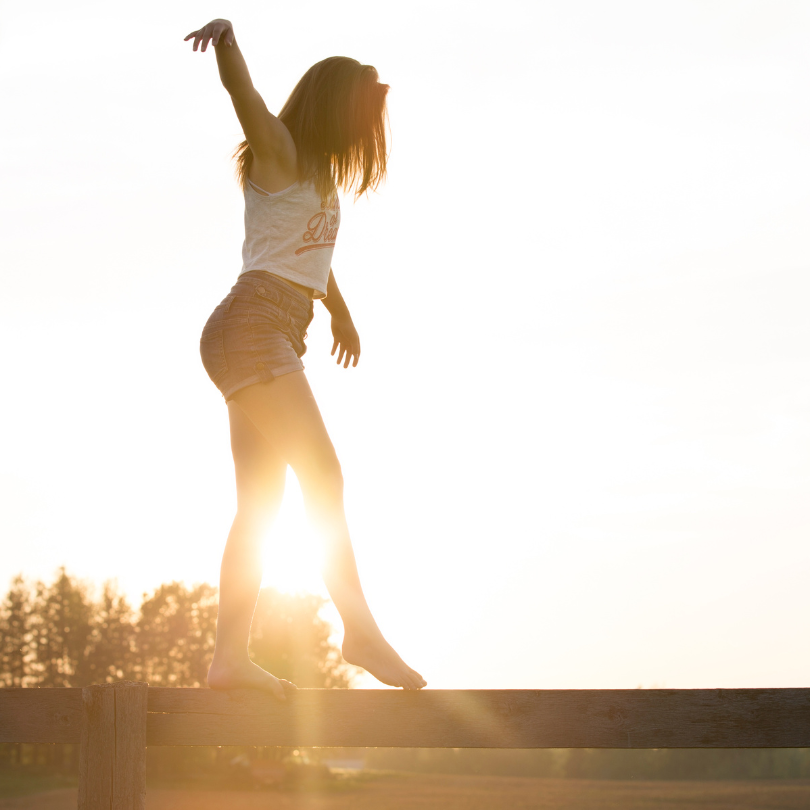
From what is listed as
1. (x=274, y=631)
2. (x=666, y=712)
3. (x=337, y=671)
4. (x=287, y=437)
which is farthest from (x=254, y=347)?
(x=337, y=671)

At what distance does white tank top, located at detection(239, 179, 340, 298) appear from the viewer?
310cm

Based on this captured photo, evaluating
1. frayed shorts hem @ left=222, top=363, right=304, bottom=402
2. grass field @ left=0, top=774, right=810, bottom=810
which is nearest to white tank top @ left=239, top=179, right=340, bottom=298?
frayed shorts hem @ left=222, top=363, right=304, bottom=402

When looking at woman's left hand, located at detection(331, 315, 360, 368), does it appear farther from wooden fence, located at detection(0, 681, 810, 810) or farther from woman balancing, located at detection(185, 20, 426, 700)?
wooden fence, located at detection(0, 681, 810, 810)

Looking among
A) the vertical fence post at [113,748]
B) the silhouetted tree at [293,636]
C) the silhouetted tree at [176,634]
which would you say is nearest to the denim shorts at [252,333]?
the vertical fence post at [113,748]

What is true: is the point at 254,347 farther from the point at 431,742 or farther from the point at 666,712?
the point at 666,712

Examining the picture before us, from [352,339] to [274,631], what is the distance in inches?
1838

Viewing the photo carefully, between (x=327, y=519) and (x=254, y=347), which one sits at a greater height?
(x=254, y=347)

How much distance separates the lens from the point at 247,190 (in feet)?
10.5

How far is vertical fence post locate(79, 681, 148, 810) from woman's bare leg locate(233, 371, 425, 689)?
2.43ft

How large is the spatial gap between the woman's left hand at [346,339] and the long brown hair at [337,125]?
738mm

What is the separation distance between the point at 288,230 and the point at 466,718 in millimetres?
1802

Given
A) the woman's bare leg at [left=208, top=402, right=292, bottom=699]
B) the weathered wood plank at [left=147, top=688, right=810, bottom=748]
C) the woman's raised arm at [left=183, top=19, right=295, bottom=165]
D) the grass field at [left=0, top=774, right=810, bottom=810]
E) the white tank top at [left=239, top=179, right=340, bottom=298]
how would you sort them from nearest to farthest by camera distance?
the weathered wood plank at [left=147, top=688, right=810, bottom=748] → the woman's raised arm at [left=183, top=19, right=295, bottom=165] → the woman's bare leg at [left=208, top=402, right=292, bottom=699] → the white tank top at [left=239, top=179, right=340, bottom=298] → the grass field at [left=0, top=774, right=810, bottom=810]

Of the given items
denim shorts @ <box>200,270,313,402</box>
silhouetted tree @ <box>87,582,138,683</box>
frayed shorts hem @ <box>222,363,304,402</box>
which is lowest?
silhouetted tree @ <box>87,582,138,683</box>

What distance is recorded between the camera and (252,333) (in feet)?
9.94
